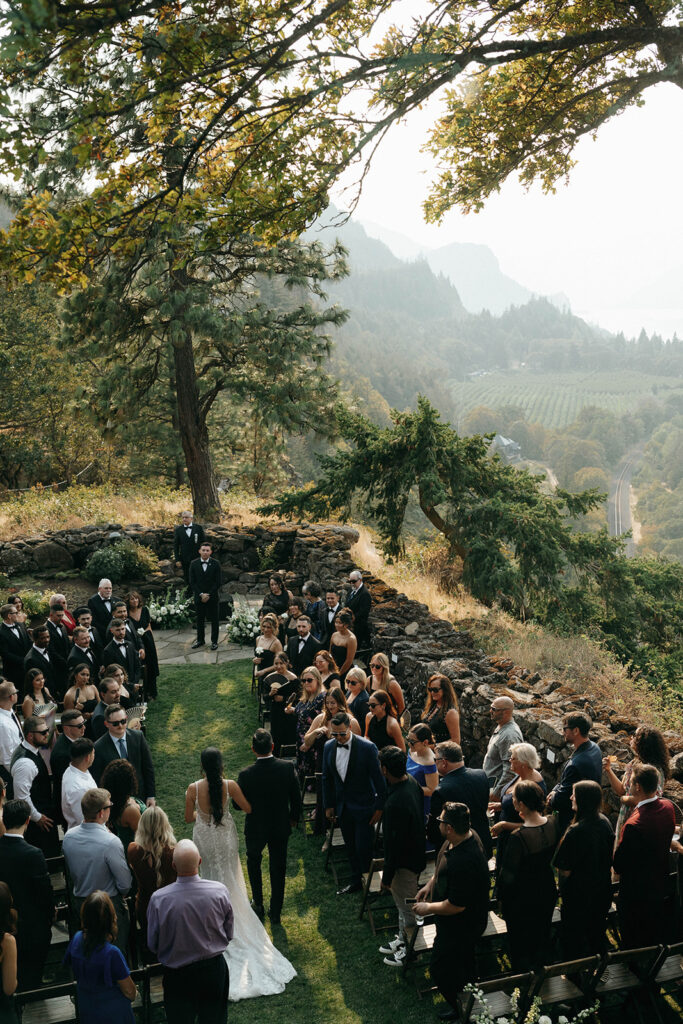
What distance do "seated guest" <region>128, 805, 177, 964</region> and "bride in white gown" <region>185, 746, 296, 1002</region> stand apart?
23.1 inches

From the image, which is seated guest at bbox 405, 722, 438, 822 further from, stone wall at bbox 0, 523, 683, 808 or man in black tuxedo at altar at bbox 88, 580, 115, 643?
man in black tuxedo at altar at bbox 88, 580, 115, 643

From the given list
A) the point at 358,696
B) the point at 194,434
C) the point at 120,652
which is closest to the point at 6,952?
the point at 358,696

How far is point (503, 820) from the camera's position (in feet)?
17.2

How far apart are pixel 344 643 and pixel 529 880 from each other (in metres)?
4.23

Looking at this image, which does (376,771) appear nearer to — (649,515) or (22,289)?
(22,289)

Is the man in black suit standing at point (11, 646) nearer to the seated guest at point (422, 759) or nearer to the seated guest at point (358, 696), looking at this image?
the seated guest at point (358, 696)

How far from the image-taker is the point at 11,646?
330 inches

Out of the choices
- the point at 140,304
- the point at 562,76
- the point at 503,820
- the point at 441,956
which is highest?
the point at 562,76

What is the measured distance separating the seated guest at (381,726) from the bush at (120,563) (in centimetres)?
836

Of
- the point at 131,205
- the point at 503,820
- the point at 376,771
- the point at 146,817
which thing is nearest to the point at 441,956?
the point at 503,820

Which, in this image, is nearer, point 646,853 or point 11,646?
point 646,853

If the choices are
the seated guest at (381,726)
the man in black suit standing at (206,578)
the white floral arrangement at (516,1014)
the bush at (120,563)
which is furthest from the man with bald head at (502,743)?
the bush at (120,563)

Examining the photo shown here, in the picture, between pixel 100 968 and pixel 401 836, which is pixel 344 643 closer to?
pixel 401 836

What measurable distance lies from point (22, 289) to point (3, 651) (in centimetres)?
2043
